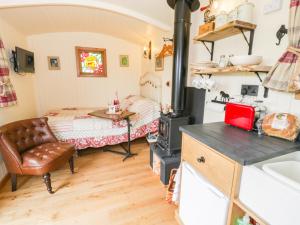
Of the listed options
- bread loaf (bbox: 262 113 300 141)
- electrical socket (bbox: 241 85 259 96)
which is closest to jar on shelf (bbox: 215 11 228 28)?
electrical socket (bbox: 241 85 259 96)

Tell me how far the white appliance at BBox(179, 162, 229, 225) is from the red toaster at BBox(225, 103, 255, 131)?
52 centimetres

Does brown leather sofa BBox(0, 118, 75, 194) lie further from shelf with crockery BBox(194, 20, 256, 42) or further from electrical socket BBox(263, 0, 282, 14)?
electrical socket BBox(263, 0, 282, 14)

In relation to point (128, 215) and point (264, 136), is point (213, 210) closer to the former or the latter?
point (264, 136)

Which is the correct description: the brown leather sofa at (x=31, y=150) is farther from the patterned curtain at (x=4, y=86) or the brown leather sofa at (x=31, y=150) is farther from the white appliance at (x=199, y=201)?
the white appliance at (x=199, y=201)

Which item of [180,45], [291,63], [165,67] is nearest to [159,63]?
[165,67]

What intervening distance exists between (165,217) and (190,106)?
1.31 metres

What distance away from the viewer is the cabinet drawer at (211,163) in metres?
0.96

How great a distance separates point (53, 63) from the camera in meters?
3.70

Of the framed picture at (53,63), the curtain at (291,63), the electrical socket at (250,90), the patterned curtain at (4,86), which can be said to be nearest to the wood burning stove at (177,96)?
the electrical socket at (250,90)

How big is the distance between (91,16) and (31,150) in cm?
221

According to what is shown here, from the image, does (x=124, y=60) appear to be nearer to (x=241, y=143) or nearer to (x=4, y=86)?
(x=4, y=86)

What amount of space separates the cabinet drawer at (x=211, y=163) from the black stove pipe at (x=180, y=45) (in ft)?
2.42

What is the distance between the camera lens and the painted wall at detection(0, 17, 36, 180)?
232 cm

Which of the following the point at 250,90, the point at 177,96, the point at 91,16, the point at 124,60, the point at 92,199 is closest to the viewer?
the point at 250,90
